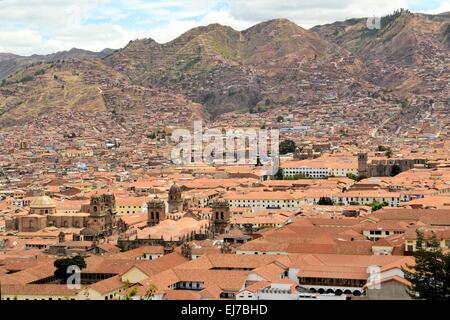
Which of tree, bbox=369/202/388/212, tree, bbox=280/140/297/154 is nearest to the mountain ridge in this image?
tree, bbox=280/140/297/154

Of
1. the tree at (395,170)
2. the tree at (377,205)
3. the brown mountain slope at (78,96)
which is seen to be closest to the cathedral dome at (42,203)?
the tree at (377,205)

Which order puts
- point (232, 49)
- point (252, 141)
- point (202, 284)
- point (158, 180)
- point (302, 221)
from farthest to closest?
point (232, 49) → point (252, 141) → point (158, 180) → point (302, 221) → point (202, 284)

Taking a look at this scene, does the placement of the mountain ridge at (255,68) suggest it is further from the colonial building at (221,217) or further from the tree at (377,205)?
the colonial building at (221,217)

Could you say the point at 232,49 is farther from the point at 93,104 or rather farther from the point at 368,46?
the point at 93,104

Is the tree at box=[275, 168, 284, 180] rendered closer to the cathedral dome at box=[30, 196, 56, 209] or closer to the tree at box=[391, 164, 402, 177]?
the tree at box=[391, 164, 402, 177]

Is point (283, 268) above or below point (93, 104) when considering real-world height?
below

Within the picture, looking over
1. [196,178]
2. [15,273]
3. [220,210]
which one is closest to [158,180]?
[196,178]

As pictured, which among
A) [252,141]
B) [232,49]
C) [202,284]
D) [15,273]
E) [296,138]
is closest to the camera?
[202,284]
